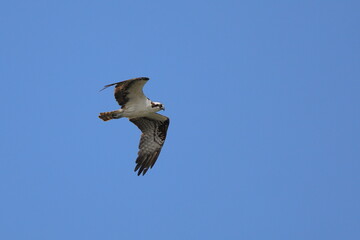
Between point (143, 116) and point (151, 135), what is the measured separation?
754mm

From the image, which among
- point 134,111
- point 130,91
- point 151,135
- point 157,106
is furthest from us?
point 151,135

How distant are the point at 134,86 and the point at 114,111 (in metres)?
1.19

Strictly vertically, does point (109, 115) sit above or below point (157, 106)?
below

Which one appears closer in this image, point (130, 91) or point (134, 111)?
point (130, 91)

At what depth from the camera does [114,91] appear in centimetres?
1728

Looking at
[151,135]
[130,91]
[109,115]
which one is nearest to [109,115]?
[109,115]

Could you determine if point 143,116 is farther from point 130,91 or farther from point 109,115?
point 130,91

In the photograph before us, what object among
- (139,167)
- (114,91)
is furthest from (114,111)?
(139,167)

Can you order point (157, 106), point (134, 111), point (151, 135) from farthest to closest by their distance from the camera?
point (151, 135)
point (134, 111)
point (157, 106)

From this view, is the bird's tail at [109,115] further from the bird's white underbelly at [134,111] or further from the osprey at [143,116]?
the bird's white underbelly at [134,111]

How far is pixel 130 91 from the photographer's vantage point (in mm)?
17172

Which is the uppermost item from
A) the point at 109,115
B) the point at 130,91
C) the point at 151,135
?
the point at 130,91

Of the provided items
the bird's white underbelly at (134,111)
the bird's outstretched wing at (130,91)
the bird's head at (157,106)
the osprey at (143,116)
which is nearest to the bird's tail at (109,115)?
the osprey at (143,116)

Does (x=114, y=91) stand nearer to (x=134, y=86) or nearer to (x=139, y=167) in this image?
(x=134, y=86)
